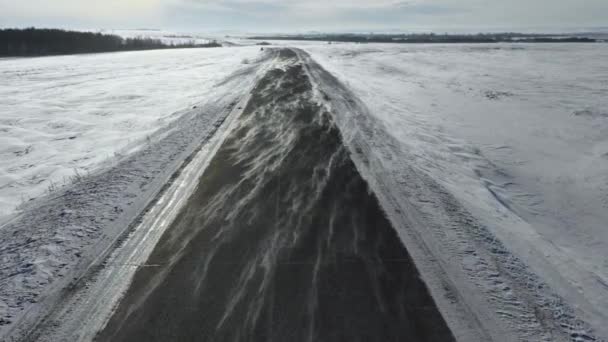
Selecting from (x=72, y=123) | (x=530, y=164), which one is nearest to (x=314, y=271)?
(x=530, y=164)

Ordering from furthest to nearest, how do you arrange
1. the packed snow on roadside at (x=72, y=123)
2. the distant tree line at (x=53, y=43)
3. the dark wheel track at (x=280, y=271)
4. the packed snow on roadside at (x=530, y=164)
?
the distant tree line at (x=53, y=43) < the packed snow on roadside at (x=72, y=123) < the packed snow on roadside at (x=530, y=164) < the dark wheel track at (x=280, y=271)

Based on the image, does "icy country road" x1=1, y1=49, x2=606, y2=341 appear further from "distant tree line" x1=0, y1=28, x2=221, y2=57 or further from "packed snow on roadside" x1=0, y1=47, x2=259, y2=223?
"distant tree line" x1=0, y1=28, x2=221, y2=57

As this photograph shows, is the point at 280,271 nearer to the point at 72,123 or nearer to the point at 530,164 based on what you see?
the point at 530,164

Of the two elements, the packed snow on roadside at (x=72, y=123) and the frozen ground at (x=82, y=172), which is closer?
the frozen ground at (x=82, y=172)

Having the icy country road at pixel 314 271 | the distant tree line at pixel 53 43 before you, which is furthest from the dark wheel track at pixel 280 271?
the distant tree line at pixel 53 43

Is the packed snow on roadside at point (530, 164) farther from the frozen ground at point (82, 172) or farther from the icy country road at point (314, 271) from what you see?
the frozen ground at point (82, 172)

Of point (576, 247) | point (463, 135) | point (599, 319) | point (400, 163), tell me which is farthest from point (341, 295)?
point (463, 135)

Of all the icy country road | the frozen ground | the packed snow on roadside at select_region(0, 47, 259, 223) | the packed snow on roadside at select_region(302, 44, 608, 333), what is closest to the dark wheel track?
the icy country road
